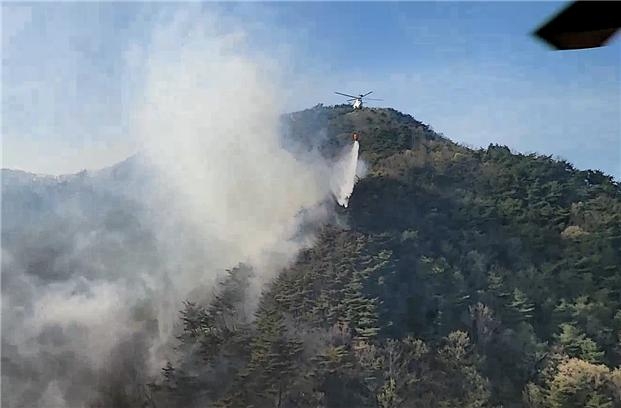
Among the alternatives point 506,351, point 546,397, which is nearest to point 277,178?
point 506,351

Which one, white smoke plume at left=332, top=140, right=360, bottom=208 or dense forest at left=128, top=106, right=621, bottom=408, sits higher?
white smoke plume at left=332, top=140, right=360, bottom=208

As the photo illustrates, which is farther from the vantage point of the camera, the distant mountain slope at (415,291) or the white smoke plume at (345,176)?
the white smoke plume at (345,176)

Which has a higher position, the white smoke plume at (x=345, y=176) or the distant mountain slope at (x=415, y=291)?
the white smoke plume at (x=345, y=176)

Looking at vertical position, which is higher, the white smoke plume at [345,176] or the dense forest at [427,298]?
the white smoke plume at [345,176]

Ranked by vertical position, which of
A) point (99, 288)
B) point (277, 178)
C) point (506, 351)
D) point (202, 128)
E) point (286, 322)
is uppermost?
point (202, 128)

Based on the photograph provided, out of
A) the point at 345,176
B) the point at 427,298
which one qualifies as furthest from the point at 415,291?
the point at 345,176

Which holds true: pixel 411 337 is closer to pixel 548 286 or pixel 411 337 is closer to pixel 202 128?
pixel 548 286

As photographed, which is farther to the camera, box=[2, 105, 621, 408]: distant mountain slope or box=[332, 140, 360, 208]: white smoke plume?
box=[332, 140, 360, 208]: white smoke plume

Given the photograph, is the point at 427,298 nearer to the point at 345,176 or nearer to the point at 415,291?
the point at 415,291
